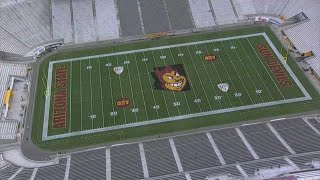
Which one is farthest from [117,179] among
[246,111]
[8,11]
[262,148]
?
[8,11]

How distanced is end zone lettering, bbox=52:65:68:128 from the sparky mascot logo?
10.9m

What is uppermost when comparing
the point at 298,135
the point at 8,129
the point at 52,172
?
the point at 8,129

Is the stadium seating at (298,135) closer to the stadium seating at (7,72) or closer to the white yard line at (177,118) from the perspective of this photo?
the white yard line at (177,118)

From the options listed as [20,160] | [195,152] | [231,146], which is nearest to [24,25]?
[20,160]

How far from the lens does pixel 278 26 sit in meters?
55.1

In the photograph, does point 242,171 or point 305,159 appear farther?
point 305,159

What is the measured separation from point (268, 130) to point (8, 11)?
38762 mm

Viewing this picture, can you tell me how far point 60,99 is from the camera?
151 feet

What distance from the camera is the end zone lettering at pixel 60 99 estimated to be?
4331cm

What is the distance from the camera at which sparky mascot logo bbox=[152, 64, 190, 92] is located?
46.5m

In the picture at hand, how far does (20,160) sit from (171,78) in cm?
1948

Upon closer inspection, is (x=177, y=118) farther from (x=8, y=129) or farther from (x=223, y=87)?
(x=8, y=129)

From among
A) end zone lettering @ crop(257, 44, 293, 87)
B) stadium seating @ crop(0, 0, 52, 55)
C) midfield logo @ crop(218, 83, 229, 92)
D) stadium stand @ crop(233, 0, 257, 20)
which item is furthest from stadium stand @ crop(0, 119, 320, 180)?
stadium stand @ crop(233, 0, 257, 20)

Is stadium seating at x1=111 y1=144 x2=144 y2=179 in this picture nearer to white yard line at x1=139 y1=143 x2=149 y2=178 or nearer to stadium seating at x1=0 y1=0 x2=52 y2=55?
white yard line at x1=139 y1=143 x2=149 y2=178
